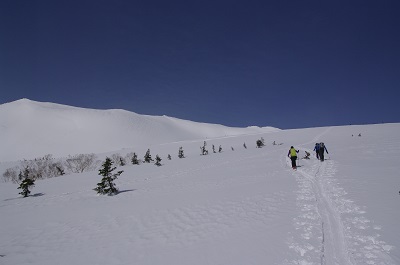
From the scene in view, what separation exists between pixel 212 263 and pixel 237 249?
0.78m

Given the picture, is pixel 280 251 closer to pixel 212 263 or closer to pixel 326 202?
pixel 212 263

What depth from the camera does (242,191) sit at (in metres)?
11.5

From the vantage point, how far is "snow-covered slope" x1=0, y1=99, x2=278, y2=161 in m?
92.3

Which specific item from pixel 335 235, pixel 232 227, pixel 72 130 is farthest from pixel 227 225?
pixel 72 130

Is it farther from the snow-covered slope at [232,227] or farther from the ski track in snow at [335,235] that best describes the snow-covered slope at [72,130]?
the ski track in snow at [335,235]

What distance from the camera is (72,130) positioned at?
11138cm

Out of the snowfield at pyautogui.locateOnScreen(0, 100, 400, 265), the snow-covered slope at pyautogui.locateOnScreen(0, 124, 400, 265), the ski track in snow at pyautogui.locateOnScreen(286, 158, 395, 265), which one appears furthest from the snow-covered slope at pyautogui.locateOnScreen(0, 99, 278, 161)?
the ski track in snow at pyautogui.locateOnScreen(286, 158, 395, 265)

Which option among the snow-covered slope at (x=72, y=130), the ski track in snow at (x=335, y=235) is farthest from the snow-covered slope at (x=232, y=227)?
the snow-covered slope at (x=72, y=130)

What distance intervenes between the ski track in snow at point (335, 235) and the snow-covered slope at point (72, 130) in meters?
93.1

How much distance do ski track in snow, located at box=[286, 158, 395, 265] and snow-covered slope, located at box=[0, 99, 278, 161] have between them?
93135 mm

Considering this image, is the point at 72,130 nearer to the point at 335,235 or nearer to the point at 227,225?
the point at 227,225

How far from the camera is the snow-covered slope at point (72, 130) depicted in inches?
3633

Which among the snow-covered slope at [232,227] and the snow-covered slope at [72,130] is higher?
the snow-covered slope at [72,130]

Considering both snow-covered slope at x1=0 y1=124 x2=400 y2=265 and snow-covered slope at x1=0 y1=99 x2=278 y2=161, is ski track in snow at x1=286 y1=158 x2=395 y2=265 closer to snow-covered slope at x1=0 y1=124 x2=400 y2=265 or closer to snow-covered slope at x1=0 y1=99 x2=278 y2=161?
snow-covered slope at x1=0 y1=124 x2=400 y2=265
